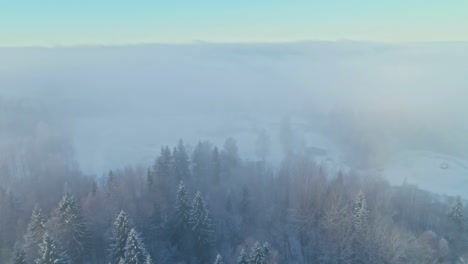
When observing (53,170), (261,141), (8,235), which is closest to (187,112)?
(261,141)

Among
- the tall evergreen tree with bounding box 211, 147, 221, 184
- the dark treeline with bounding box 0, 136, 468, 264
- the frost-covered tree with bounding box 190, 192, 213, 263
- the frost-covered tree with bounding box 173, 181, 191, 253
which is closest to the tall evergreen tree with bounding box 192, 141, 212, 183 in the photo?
the tall evergreen tree with bounding box 211, 147, 221, 184

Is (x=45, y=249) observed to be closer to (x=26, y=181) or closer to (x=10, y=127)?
(x=26, y=181)

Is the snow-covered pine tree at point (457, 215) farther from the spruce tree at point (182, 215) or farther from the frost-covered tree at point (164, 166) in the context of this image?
the frost-covered tree at point (164, 166)

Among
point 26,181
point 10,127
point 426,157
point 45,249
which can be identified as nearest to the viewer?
point 45,249

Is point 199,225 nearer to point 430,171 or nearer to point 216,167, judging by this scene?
point 216,167

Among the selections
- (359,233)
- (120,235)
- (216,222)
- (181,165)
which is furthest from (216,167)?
(120,235)

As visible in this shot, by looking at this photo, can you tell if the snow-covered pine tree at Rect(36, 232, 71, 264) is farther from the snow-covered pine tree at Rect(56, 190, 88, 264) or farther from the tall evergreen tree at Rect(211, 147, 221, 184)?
the tall evergreen tree at Rect(211, 147, 221, 184)
